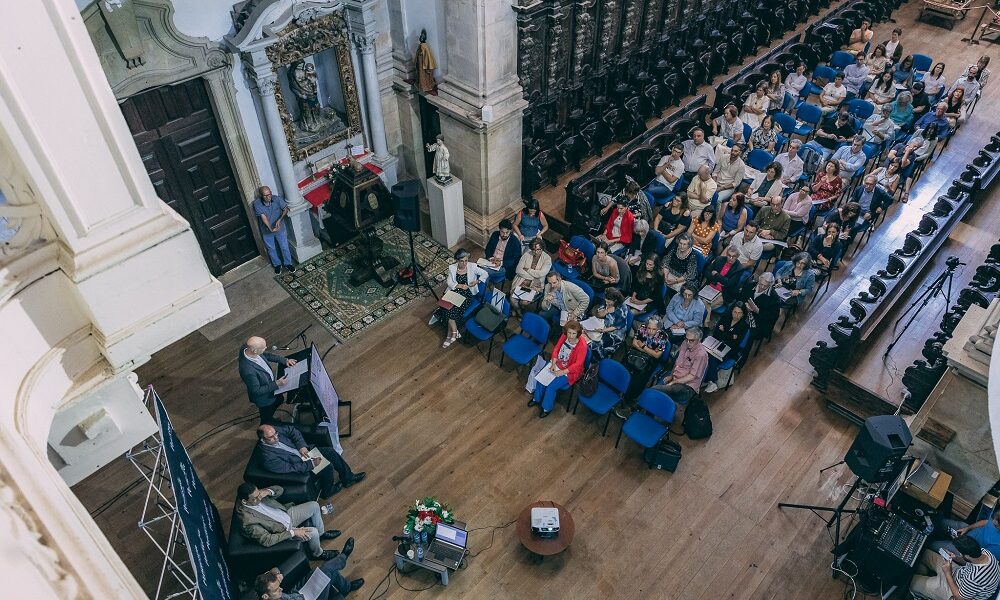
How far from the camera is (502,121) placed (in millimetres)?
9711

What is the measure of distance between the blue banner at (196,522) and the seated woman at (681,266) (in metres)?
5.66

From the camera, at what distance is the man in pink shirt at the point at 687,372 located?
775cm

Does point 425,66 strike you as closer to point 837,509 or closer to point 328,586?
point 328,586

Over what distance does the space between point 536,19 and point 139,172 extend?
278 inches

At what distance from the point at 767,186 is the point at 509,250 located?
12.9 ft

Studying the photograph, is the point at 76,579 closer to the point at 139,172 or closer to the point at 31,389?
the point at 31,389

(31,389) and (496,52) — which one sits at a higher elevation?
(31,389)

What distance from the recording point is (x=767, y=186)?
33.7 feet

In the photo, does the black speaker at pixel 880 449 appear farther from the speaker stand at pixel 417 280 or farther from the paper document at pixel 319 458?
the speaker stand at pixel 417 280

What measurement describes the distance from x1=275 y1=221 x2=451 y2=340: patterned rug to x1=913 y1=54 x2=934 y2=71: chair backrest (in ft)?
32.8

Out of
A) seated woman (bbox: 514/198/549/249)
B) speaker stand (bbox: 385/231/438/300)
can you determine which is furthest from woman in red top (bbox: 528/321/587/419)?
speaker stand (bbox: 385/231/438/300)

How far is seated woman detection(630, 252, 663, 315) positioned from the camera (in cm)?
877

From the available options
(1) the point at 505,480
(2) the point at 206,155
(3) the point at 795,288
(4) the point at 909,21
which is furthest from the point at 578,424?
(4) the point at 909,21

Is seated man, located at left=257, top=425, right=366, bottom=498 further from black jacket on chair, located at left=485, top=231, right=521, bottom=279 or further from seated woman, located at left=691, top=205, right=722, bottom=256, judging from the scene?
seated woman, located at left=691, top=205, right=722, bottom=256
